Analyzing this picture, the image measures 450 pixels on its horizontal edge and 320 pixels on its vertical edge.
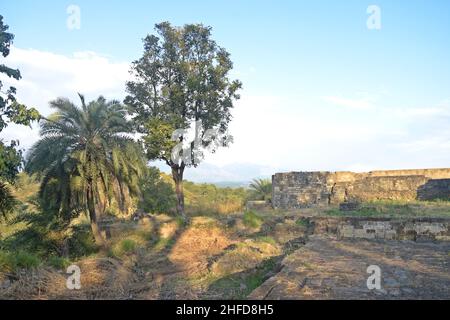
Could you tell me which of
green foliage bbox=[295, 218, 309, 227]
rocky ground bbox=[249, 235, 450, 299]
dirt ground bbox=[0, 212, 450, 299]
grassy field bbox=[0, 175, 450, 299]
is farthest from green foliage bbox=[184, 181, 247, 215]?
rocky ground bbox=[249, 235, 450, 299]

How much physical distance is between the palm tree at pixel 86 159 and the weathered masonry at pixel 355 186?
30.3 feet

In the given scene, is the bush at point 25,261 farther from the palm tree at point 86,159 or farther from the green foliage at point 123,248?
the palm tree at point 86,159

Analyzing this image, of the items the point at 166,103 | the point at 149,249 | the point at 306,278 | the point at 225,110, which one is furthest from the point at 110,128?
the point at 306,278

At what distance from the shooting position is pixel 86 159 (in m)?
12.5

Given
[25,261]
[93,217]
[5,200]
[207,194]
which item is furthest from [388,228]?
[207,194]

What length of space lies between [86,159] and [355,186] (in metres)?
12.9

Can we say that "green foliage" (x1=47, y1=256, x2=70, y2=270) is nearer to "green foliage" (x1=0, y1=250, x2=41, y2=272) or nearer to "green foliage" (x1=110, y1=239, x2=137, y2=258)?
"green foliage" (x1=0, y1=250, x2=41, y2=272)

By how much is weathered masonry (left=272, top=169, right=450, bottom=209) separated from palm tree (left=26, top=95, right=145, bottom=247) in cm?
923

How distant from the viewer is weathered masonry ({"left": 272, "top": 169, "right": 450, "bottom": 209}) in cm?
1794

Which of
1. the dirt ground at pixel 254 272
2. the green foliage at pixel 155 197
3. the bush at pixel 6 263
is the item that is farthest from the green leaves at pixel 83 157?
the green foliage at pixel 155 197

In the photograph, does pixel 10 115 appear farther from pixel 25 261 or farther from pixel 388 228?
pixel 388 228

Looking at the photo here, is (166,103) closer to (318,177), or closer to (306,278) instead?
(318,177)

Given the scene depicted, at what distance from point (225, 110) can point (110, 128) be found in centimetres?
761

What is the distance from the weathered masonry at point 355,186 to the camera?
1794 cm
